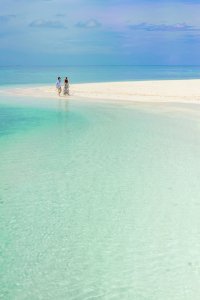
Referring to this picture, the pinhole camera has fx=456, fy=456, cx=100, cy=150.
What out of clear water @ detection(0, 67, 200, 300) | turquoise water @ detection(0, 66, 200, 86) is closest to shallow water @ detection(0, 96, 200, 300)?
clear water @ detection(0, 67, 200, 300)

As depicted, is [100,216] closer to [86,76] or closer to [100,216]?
[100,216]

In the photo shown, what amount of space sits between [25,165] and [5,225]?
373 centimetres

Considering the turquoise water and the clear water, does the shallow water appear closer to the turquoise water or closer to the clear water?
the clear water

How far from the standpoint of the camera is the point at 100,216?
7.12 m

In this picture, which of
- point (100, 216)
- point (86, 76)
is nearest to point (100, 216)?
point (100, 216)

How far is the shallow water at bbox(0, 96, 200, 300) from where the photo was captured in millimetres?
5078

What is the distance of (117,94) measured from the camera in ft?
98.2

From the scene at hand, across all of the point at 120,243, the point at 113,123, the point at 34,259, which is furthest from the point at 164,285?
the point at 113,123

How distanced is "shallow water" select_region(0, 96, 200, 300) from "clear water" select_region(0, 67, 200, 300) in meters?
0.01

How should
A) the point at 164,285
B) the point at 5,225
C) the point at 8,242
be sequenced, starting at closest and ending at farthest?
1. the point at 164,285
2. the point at 8,242
3. the point at 5,225

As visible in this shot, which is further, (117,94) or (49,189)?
(117,94)

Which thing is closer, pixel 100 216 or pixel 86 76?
pixel 100 216

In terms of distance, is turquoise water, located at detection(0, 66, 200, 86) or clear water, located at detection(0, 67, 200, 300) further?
turquoise water, located at detection(0, 66, 200, 86)

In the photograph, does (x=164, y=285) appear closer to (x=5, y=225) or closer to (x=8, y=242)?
(x=8, y=242)
